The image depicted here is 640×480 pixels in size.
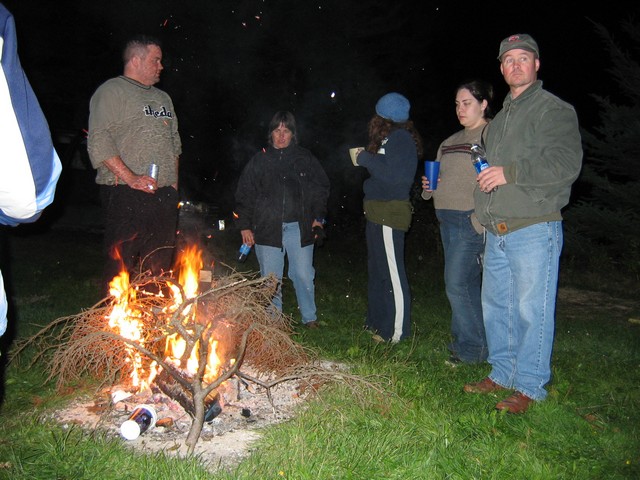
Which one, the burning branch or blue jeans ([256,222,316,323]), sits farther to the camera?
blue jeans ([256,222,316,323])

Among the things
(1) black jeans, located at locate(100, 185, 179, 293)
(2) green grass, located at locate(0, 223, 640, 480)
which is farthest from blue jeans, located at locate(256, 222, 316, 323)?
(1) black jeans, located at locate(100, 185, 179, 293)

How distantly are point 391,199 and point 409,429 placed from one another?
211 centimetres

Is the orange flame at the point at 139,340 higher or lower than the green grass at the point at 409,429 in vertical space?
higher

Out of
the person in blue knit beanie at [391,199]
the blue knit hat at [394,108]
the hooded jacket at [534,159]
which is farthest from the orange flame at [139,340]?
the blue knit hat at [394,108]

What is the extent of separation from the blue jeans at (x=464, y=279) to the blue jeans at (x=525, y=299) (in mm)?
410

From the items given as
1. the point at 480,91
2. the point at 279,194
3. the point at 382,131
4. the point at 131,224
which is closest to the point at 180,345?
the point at 131,224

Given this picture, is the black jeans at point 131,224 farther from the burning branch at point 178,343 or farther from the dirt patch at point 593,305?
the dirt patch at point 593,305

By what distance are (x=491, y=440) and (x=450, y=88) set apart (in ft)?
41.9

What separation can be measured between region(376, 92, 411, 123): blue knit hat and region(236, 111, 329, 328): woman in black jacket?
0.83m

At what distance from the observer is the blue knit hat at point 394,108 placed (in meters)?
4.57

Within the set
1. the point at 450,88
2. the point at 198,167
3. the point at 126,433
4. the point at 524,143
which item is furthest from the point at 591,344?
the point at 450,88

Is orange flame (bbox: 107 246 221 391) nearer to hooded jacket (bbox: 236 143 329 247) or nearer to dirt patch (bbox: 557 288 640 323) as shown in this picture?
hooded jacket (bbox: 236 143 329 247)

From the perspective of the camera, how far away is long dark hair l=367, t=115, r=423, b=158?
4.62 metres

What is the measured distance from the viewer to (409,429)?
3047mm
